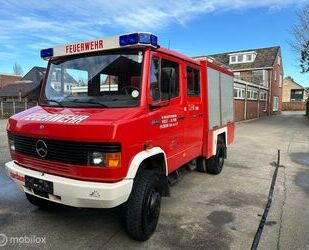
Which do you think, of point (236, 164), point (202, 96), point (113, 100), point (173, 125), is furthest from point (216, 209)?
point (236, 164)

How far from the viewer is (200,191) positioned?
6297 mm

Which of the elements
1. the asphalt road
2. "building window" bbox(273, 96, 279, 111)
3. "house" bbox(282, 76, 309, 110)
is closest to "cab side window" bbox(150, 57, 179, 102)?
the asphalt road

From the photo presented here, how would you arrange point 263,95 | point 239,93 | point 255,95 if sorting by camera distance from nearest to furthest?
point 239,93 < point 255,95 < point 263,95

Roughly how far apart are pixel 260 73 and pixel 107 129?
3884 centimetres

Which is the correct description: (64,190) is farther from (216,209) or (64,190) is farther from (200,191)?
(200,191)

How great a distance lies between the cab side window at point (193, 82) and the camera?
5539 millimetres

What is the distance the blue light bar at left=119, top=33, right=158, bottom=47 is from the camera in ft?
13.1

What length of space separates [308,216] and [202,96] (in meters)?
2.72

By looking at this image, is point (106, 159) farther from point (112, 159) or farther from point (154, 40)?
point (154, 40)

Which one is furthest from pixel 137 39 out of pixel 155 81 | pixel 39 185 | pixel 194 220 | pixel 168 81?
pixel 194 220

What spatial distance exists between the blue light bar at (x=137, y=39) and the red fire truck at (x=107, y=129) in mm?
12

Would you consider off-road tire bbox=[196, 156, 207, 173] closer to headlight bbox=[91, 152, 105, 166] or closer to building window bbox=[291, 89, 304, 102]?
headlight bbox=[91, 152, 105, 166]

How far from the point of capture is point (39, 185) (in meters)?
3.95

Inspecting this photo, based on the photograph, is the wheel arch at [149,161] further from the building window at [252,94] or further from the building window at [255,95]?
the building window at [255,95]
